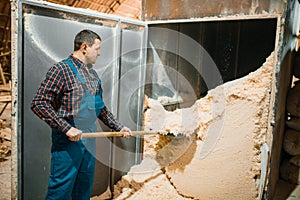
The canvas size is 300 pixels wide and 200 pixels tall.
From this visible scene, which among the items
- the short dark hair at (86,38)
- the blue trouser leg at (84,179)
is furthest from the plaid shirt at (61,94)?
the blue trouser leg at (84,179)

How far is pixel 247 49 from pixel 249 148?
0.86 meters

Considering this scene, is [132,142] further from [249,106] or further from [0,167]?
[0,167]

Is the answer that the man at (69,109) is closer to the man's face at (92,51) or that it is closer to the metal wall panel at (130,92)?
the man's face at (92,51)

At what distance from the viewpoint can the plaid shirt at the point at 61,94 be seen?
68.8 inches

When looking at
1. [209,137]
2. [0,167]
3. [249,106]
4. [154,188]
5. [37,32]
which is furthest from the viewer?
[0,167]

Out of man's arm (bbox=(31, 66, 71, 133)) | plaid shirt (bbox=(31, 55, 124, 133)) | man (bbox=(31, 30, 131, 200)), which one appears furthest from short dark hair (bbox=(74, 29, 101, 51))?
man's arm (bbox=(31, 66, 71, 133))

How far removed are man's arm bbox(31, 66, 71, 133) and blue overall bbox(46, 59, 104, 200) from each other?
0.12 m

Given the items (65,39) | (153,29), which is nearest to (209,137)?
(153,29)

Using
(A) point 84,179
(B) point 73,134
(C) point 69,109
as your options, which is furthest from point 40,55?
(A) point 84,179

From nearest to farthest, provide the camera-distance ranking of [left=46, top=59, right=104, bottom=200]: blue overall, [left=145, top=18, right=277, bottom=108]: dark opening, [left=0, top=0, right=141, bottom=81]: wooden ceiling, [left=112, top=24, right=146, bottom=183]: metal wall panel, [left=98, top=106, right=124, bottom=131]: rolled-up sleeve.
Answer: [left=46, top=59, right=104, bottom=200]: blue overall < [left=98, top=106, right=124, bottom=131]: rolled-up sleeve < [left=145, top=18, right=277, bottom=108]: dark opening < [left=112, top=24, right=146, bottom=183]: metal wall panel < [left=0, top=0, right=141, bottom=81]: wooden ceiling

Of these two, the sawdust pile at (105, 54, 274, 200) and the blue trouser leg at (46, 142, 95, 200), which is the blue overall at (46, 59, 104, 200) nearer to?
the blue trouser leg at (46, 142, 95, 200)

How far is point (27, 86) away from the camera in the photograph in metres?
1.86

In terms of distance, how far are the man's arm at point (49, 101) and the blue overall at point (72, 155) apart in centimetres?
12

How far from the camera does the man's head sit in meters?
1.90
